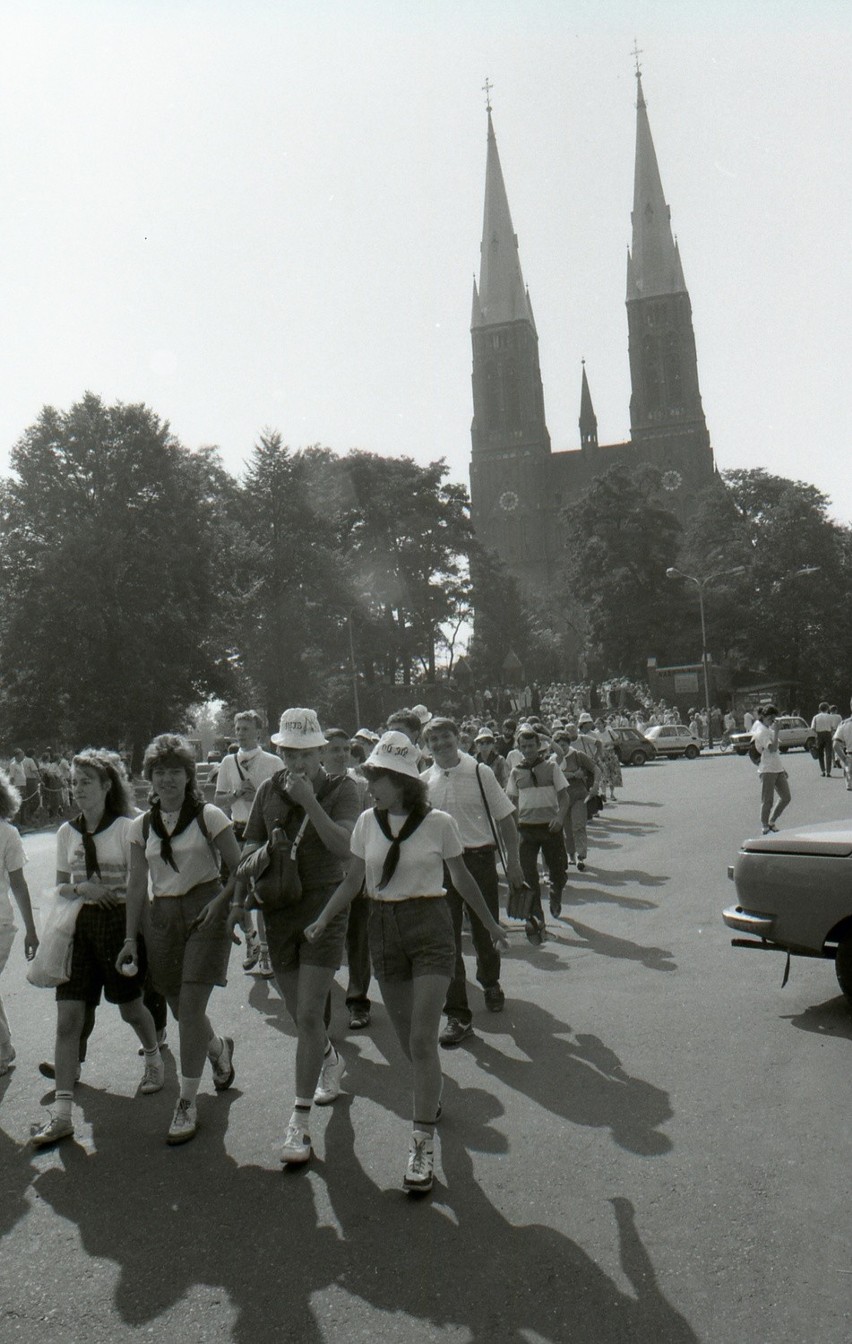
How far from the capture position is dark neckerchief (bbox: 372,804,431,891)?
15.6ft

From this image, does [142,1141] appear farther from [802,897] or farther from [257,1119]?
[802,897]

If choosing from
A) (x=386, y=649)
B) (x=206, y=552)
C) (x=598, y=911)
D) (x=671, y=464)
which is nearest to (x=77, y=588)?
(x=206, y=552)

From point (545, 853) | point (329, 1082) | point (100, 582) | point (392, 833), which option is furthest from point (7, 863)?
point (100, 582)

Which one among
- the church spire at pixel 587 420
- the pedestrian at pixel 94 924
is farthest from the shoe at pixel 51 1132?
the church spire at pixel 587 420

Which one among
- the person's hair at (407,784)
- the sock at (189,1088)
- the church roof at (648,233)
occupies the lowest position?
the sock at (189,1088)

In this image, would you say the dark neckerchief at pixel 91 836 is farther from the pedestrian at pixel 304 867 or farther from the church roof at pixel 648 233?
the church roof at pixel 648 233

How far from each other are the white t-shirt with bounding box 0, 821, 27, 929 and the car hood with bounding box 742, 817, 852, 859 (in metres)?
3.96

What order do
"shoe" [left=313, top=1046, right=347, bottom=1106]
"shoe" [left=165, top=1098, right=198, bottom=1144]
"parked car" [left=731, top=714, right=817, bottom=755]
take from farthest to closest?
"parked car" [left=731, top=714, right=817, bottom=755] < "shoe" [left=313, top=1046, right=347, bottom=1106] < "shoe" [left=165, top=1098, right=198, bottom=1144]

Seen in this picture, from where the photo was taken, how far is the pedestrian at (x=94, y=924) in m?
5.25

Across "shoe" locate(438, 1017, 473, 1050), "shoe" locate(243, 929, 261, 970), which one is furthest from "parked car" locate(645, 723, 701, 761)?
"shoe" locate(438, 1017, 473, 1050)

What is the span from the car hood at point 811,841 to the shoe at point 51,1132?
12.8ft

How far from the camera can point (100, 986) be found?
18.0 ft

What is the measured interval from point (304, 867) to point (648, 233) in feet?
335

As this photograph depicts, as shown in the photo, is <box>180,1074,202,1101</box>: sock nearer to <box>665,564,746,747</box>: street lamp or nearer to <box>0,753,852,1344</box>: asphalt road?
<box>0,753,852,1344</box>: asphalt road
